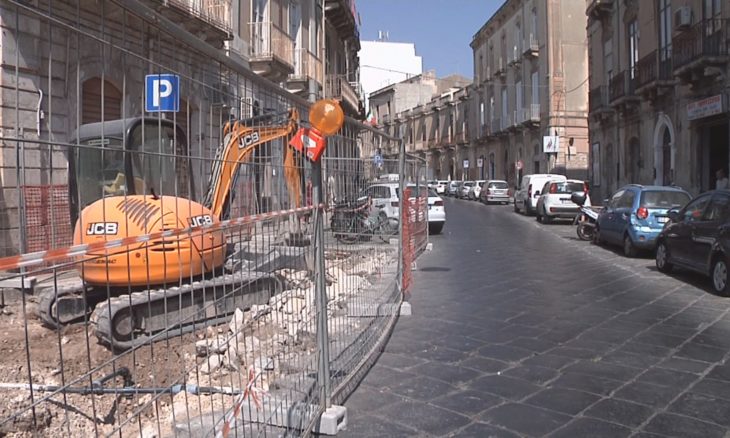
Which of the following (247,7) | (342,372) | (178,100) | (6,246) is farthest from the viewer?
(247,7)

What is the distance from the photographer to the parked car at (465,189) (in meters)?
46.1

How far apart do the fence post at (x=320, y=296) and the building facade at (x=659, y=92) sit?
702 inches

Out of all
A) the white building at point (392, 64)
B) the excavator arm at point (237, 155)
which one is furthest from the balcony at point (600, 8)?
the white building at point (392, 64)

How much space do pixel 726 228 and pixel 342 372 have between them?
6332 mm

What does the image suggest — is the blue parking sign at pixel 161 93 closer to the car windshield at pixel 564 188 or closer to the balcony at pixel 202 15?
the balcony at pixel 202 15

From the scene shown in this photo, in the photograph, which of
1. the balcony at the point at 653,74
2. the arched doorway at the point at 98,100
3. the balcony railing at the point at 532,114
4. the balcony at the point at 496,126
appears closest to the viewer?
the arched doorway at the point at 98,100

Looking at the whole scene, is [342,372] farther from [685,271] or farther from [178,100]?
[685,271]

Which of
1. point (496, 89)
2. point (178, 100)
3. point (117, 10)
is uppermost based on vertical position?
point (496, 89)

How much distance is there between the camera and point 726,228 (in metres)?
8.52

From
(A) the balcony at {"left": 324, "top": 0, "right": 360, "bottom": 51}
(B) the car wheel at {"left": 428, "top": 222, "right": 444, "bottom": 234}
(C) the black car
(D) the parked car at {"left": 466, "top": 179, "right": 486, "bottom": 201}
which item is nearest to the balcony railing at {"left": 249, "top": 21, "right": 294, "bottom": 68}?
(B) the car wheel at {"left": 428, "top": 222, "right": 444, "bottom": 234}

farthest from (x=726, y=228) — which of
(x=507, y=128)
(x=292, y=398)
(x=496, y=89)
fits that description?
(x=496, y=89)

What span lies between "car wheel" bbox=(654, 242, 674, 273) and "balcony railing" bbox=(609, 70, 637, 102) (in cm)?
1594

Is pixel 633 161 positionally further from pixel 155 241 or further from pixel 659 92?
pixel 155 241

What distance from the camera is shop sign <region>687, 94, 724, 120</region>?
1852 centimetres
